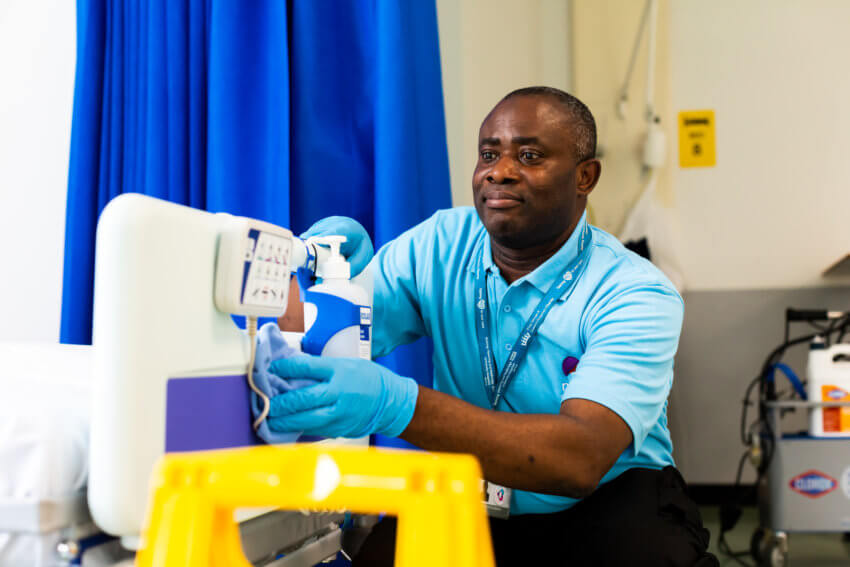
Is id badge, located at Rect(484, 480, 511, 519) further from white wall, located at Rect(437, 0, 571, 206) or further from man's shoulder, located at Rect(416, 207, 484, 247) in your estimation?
white wall, located at Rect(437, 0, 571, 206)

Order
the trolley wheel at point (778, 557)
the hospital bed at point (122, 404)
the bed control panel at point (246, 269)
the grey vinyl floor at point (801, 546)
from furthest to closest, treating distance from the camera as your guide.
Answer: the grey vinyl floor at point (801, 546), the trolley wheel at point (778, 557), the bed control panel at point (246, 269), the hospital bed at point (122, 404)

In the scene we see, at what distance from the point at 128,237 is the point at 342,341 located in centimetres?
35

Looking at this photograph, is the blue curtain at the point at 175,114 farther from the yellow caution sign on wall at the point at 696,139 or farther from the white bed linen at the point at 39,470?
the yellow caution sign on wall at the point at 696,139

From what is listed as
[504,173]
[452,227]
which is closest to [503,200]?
[504,173]

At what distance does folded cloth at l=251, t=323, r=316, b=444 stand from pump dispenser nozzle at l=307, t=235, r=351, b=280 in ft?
0.47

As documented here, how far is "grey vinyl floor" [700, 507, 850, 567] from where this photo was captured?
2381 millimetres

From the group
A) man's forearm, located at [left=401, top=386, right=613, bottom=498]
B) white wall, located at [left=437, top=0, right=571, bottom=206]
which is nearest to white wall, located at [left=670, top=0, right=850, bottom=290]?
white wall, located at [left=437, top=0, right=571, bottom=206]

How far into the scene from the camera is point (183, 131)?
162cm

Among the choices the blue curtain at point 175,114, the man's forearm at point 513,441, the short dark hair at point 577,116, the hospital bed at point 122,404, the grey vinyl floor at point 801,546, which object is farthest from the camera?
the grey vinyl floor at point 801,546

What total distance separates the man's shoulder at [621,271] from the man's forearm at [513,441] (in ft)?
1.08

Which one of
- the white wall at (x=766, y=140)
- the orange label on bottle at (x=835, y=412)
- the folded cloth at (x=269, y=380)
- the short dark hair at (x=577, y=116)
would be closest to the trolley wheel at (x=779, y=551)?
the orange label on bottle at (x=835, y=412)

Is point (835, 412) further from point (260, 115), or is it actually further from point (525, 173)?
point (260, 115)

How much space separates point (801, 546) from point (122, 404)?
2724 mm

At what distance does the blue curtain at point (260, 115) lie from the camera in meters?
1.54
